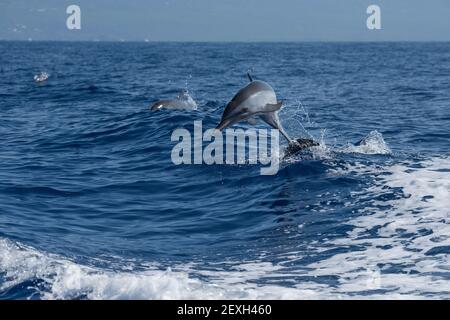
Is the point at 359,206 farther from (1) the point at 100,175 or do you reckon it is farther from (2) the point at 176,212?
(1) the point at 100,175

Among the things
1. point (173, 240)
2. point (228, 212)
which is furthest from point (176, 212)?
point (173, 240)

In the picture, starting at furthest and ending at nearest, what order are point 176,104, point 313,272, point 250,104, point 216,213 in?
point 176,104
point 216,213
point 250,104
point 313,272

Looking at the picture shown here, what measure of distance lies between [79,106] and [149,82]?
14.0 m

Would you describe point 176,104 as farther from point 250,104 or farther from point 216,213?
point 250,104

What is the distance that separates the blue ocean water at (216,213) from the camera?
29.7 ft

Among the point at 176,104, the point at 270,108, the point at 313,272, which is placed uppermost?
the point at 176,104

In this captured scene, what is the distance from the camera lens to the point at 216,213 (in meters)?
13.5

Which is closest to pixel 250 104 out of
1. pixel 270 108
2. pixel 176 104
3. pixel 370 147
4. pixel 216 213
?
pixel 270 108

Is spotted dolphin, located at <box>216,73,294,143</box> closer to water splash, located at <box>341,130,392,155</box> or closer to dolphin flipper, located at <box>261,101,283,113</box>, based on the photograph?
dolphin flipper, located at <box>261,101,283,113</box>

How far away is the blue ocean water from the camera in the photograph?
356 inches

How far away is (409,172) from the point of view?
15.3 meters

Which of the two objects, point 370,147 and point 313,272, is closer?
point 313,272

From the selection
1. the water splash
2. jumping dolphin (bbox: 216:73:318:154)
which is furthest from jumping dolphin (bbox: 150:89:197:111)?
jumping dolphin (bbox: 216:73:318:154)
